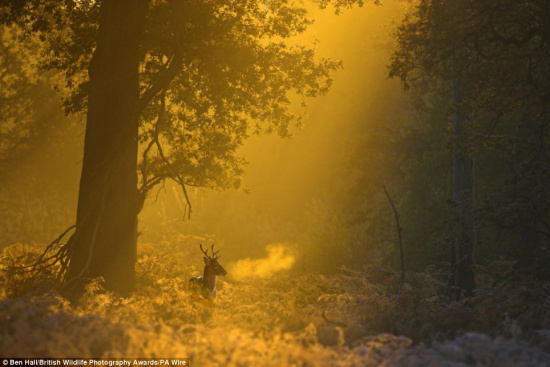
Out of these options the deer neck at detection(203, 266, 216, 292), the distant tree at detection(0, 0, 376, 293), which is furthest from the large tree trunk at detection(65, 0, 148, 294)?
the deer neck at detection(203, 266, 216, 292)

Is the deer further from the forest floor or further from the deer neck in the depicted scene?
the forest floor

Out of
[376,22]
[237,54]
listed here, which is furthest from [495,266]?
[376,22]

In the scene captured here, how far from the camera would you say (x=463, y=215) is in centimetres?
1502

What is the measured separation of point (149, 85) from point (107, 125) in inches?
119

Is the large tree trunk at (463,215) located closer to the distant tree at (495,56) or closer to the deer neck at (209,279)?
the distant tree at (495,56)

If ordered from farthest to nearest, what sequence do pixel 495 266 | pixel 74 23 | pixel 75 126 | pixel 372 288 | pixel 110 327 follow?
pixel 75 126, pixel 495 266, pixel 74 23, pixel 372 288, pixel 110 327

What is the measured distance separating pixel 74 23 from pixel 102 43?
297 centimetres

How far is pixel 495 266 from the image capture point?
1791cm

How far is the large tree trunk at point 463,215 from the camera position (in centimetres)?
1563

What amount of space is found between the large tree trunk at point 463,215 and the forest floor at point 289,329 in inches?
98.2

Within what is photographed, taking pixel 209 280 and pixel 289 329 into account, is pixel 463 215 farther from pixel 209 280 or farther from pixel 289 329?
pixel 289 329

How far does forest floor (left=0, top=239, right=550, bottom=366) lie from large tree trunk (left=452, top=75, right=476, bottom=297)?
250 centimetres

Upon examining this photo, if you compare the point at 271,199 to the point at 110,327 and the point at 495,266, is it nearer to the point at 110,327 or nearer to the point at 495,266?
the point at 495,266

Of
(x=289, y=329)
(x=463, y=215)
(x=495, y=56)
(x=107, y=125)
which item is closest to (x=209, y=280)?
(x=107, y=125)
